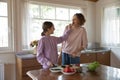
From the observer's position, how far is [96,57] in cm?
409

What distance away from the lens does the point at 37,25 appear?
3.84 metres

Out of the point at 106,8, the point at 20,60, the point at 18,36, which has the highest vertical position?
the point at 106,8

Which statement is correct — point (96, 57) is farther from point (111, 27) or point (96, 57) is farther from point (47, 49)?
point (47, 49)

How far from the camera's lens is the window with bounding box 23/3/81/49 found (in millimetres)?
3570

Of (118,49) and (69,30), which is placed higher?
(69,30)

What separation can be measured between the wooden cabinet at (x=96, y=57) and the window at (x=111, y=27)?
35 centimetres

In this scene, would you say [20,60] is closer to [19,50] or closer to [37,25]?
[19,50]

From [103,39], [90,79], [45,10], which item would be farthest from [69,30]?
[103,39]

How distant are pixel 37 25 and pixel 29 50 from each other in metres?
0.68

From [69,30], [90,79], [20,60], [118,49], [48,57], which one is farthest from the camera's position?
[118,49]

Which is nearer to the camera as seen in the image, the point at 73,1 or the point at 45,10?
the point at 45,10

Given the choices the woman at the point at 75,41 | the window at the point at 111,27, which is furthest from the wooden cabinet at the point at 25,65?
the window at the point at 111,27

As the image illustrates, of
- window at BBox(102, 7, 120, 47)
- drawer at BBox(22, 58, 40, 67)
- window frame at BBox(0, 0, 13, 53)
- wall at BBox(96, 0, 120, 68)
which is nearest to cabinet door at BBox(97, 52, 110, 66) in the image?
wall at BBox(96, 0, 120, 68)

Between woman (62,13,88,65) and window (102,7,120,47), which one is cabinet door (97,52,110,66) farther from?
woman (62,13,88,65)
